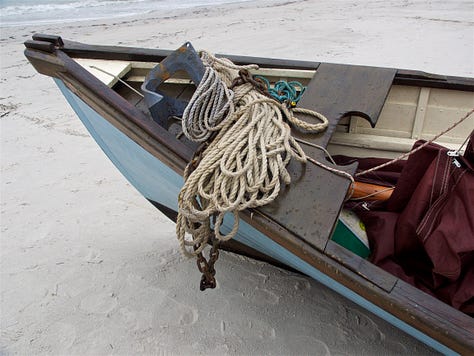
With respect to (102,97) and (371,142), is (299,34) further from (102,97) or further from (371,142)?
(102,97)

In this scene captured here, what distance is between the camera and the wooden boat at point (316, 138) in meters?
1.47

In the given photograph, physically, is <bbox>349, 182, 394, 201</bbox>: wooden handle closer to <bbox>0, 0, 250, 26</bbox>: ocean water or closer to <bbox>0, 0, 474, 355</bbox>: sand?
<bbox>0, 0, 474, 355</bbox>: sand

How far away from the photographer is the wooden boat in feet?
4.82

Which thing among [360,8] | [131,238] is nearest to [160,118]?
[131,238]

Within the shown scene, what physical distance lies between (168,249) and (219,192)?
55.0 inches

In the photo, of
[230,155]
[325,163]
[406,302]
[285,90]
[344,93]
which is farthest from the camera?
[285,90]

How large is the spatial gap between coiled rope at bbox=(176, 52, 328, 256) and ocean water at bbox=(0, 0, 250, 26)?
11.7 meters

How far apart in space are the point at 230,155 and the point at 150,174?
0.59 meters

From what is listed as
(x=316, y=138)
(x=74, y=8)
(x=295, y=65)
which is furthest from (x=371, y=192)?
(x=74, y=8)

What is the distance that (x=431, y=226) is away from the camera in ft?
6.07

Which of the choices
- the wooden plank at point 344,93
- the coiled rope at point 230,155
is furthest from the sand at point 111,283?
the wooden plank at point 344,93

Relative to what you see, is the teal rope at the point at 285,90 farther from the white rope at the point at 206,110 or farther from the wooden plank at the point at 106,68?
the wooden plank at the point at 106,68

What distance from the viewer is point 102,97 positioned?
1.79 meters

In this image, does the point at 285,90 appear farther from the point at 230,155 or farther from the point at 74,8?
the point at 74,8
